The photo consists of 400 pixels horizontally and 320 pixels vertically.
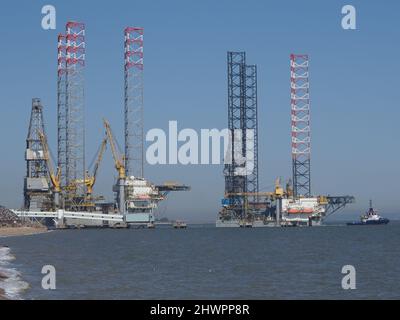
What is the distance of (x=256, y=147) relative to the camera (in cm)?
18675

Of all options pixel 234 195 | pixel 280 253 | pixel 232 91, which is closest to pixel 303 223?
pixel 234 195

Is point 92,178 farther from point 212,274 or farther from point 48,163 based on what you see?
point 212,274

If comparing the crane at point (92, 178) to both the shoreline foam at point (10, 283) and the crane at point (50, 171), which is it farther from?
the shoreline foam at point (10, 283)

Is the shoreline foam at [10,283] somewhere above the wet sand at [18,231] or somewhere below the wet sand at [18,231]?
above

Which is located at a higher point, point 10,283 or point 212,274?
point 10,283

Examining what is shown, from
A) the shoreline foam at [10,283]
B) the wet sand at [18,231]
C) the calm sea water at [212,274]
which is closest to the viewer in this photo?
the shoreline foam at [10,283]

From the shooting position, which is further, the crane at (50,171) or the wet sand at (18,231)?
the crane at (50,171)

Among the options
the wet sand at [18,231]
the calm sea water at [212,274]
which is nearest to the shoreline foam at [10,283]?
the calm sea water at [212,274]

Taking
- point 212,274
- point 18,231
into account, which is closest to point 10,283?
point 212,274

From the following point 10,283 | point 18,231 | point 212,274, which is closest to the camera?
point 10,283

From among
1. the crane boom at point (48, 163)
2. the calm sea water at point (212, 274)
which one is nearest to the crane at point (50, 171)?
the crane boom at point (48, 163)

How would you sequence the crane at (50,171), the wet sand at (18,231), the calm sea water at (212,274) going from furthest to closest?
1. the crane at (50,171)
2. the wet sand at (18,231)
3. the calm sea water at (212,274)

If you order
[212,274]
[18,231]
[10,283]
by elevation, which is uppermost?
[10,283]

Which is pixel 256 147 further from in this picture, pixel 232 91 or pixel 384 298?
pixel 384 298
